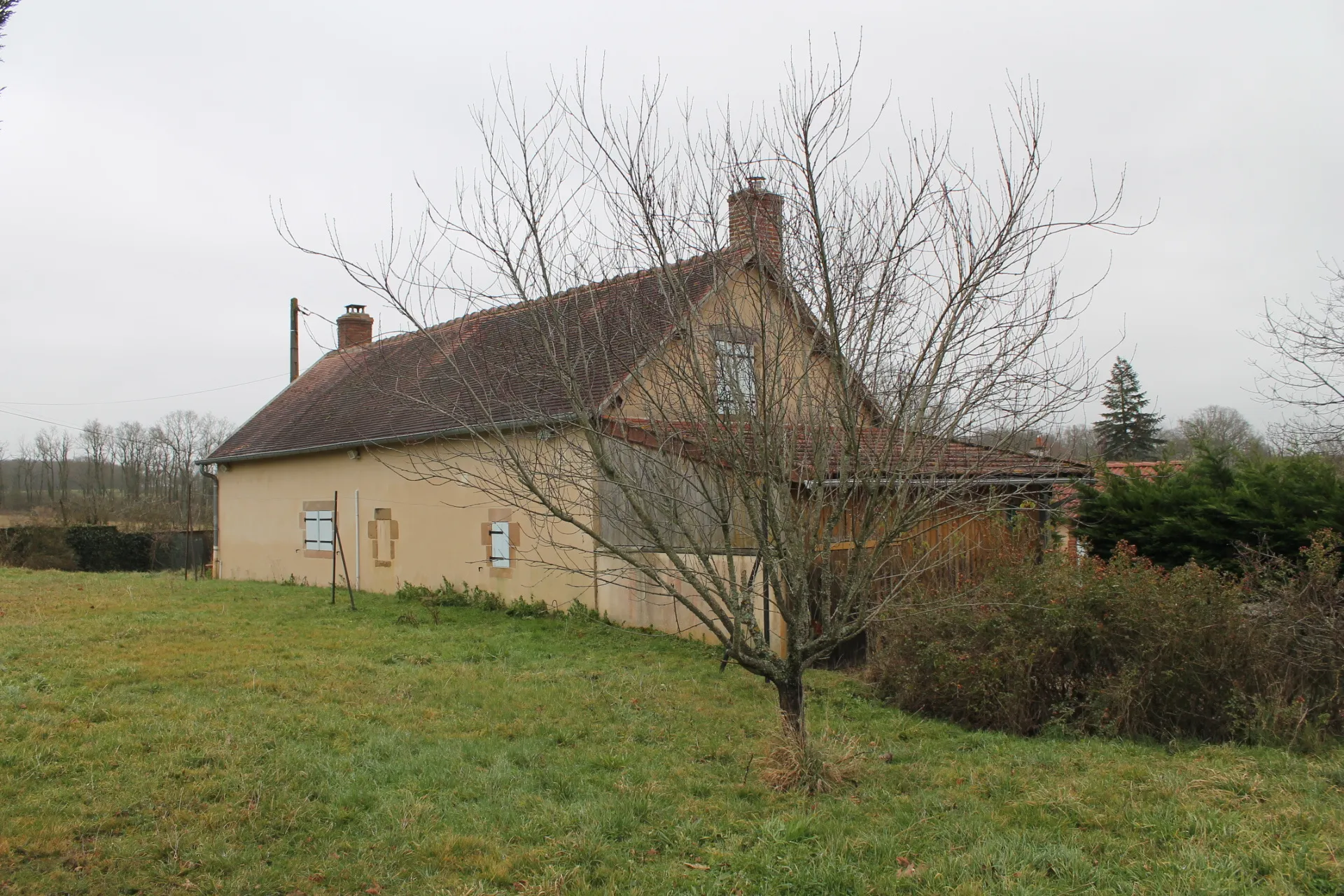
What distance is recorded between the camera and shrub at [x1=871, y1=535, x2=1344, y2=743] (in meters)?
6.70

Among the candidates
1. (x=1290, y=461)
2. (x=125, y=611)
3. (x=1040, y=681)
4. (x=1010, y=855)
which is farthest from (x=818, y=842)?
(x=125, y=611)

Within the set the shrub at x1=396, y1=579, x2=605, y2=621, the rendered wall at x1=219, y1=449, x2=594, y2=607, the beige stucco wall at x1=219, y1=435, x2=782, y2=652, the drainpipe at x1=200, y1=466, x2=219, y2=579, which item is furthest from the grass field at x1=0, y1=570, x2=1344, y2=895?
the drainpipe at x1=200, y1=466, x2=219, y2=579

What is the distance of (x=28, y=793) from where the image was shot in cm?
504

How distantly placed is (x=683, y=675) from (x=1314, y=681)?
5.09 m

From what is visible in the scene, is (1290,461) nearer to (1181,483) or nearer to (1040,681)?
(1181,483)

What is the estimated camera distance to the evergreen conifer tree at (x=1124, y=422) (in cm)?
644

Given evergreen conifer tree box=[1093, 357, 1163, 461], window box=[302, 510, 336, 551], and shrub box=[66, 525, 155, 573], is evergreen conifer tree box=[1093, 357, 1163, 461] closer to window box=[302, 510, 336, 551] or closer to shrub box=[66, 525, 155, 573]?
window box=[302, 510, 336, 551]

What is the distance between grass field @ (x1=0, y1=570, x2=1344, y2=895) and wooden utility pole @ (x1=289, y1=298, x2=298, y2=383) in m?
17.1

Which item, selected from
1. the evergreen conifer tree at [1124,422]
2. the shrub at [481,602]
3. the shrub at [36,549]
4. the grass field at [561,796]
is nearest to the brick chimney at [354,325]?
the shrub at [481,602]

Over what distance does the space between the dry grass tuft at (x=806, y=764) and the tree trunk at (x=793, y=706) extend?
2 centimetres

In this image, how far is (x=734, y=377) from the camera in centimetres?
514

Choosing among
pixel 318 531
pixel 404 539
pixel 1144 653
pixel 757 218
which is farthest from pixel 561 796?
pixel 318 531

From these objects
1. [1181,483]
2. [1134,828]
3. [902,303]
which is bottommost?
[1134,828]

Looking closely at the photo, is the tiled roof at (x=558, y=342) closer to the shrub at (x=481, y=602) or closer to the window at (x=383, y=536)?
the shrub at (x=481, y=602)
